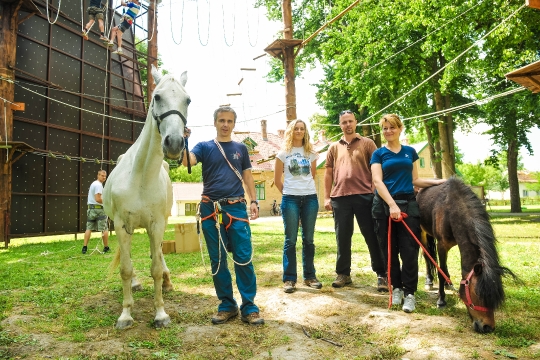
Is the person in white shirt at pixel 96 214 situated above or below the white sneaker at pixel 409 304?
above

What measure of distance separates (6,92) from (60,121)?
269 cm

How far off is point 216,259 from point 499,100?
16837 millimetres

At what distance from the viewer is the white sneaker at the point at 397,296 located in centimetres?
382

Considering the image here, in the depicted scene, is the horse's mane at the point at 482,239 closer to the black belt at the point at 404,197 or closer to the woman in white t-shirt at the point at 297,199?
the black belt at the point at 404,197

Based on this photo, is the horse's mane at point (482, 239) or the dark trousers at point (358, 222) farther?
the dark trousers at point (358, 222)

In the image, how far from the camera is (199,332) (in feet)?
10.4

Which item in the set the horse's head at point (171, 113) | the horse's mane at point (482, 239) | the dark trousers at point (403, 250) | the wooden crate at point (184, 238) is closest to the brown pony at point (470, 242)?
the horse's mane at point (482, 239)

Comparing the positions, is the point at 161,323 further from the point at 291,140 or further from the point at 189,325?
the point at 291,140

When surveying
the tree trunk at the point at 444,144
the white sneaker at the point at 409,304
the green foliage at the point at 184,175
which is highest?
the green foliage at the point at 184,175

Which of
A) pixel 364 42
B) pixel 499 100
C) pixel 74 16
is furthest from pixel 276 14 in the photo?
pixel 499 100

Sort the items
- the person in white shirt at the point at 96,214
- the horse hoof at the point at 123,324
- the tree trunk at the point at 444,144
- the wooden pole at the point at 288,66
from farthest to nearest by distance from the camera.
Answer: the tree trunk at the point at 444,144 → the wooden pole at the point at 288,66 → the person in white shirt at the point at 96,214 → the horse hoof at the point at 123,324

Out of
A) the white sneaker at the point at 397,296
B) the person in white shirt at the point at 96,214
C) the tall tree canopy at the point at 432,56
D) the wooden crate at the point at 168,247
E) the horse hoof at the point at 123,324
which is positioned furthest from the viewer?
the tall tree canopy at the point at 432,56

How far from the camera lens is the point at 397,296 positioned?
387 centimetres

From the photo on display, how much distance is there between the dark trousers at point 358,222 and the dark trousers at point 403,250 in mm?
402
